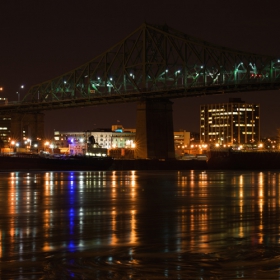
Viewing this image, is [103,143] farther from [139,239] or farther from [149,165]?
[139,239]

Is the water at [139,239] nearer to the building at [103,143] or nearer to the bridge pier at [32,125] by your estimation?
the building at [103,143]

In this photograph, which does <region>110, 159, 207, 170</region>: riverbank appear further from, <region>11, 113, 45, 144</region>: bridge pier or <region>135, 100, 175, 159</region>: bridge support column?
<region>11, 113, 45, 144</region>: bridge pier

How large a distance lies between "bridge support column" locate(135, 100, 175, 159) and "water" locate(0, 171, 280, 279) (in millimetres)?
71468

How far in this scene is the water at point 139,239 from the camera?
15055mm

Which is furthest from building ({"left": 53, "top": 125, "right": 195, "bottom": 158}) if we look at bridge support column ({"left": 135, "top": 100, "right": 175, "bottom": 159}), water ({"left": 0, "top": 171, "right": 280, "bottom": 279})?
water ({"left": 0, "top": 171, "right": 280, "bottom": 279})

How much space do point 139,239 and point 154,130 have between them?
85181 mm

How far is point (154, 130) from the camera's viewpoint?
104375 mm

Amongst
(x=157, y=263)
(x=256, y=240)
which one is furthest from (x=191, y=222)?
(x=157, y=263)

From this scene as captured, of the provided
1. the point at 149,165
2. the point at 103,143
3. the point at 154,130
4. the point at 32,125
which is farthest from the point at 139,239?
the point at 103,143

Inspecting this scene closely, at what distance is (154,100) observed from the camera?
10631cm

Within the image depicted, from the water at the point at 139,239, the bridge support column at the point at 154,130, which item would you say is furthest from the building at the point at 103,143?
the water at the point at 139,239

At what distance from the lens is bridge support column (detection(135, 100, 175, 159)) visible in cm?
10412

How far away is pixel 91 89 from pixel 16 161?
3303cm

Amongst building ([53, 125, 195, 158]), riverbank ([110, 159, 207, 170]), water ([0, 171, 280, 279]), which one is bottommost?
water ([0, 171, 280, 279])
